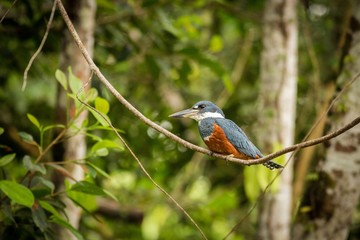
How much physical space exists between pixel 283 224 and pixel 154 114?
6.04 feet

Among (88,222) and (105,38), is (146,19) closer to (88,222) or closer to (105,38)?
(105,38)

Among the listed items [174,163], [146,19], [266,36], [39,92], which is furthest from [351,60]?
[39,92]

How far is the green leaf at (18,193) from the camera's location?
2418 mm

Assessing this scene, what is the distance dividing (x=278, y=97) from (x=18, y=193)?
2441 millimetres

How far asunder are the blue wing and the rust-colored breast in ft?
0.08

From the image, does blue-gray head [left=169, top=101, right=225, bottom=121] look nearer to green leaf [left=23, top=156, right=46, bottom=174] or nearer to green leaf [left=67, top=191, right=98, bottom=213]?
green leaf [left=67, top=191, right=98, bottom=213]

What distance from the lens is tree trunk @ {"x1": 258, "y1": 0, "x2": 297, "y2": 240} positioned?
416 cm

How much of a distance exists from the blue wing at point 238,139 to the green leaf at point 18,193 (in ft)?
3.81

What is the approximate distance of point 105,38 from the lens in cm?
473

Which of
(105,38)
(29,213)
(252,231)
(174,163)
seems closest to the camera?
(29,213)

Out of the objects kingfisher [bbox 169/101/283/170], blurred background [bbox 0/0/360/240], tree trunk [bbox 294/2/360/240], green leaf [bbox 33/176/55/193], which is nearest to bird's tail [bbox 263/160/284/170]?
kingfisher [bbox 169/101/283/170]

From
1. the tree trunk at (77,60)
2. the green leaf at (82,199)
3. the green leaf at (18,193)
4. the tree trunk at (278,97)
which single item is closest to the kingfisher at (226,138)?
the green leaf at (82,199)

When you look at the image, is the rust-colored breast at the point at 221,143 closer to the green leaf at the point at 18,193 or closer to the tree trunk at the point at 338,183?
the tree trunk at the point at 338,183

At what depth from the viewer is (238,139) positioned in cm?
298
